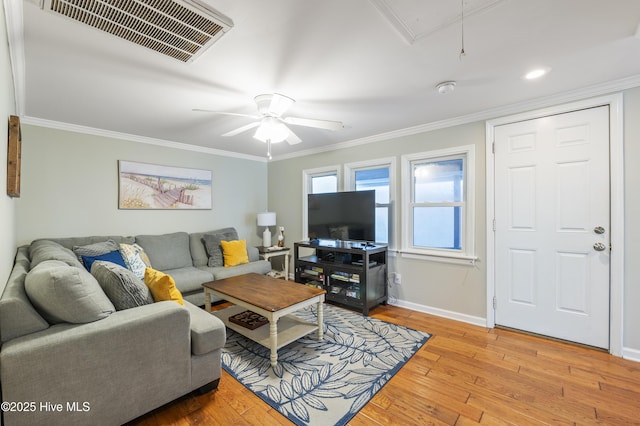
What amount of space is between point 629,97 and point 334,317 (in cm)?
339

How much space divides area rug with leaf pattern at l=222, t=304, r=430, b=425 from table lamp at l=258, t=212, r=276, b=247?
6.99 feet

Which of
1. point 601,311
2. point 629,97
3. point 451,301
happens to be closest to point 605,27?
point 629,97

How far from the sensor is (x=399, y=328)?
2.93 metres

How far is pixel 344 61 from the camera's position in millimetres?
1909

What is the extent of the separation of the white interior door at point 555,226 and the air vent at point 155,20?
9.47ft

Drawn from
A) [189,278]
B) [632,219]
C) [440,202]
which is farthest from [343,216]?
[632,219]

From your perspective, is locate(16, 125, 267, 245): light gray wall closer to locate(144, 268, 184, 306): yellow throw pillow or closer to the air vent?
locate(144, 268, 184, 306): yellow throw pillow

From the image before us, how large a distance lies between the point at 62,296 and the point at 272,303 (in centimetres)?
134

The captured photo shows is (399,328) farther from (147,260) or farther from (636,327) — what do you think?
(147,260)

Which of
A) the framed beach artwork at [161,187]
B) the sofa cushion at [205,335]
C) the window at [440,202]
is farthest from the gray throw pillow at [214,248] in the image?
the window at [440,202]

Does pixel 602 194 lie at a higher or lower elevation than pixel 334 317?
higher

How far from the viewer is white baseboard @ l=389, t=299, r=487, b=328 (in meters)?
3.02

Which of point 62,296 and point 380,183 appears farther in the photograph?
point 380,183

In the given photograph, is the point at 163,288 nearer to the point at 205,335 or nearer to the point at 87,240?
the point at 205,335
